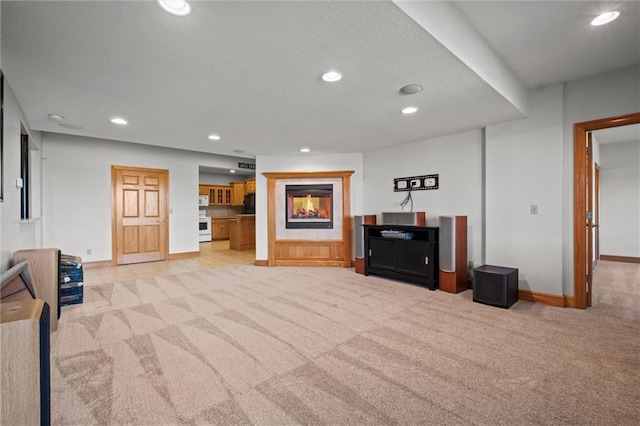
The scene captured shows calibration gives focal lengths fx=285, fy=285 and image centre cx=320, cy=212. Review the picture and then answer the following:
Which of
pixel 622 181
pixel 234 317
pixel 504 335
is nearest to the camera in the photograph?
pixel 504 335

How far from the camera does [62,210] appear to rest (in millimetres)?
5258

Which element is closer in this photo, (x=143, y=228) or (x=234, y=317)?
(x=234, y=317)

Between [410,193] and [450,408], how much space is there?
12.5 ft

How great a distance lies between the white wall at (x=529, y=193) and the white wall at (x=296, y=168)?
7.94ft

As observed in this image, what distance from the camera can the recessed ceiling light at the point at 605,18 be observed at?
216 cm

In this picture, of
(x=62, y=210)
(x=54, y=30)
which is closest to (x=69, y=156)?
(x=62, y=210)

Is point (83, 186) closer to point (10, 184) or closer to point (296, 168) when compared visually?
point (10, 184)

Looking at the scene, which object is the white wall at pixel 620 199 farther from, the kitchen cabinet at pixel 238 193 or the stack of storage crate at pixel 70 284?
the kitchen cabinet at pixel 238 193

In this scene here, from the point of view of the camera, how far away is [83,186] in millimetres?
5461

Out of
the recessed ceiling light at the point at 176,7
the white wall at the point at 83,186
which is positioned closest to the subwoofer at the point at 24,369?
the recessed ceiling light at the point at 176,7

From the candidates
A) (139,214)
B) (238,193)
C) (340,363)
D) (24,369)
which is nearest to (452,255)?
(340,363)

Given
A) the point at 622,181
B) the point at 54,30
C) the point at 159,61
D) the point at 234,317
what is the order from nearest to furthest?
the point at 54,30 → the point at 159,61 → the point at 234,317 → the point at 622,181

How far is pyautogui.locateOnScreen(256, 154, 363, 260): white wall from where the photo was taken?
577cm

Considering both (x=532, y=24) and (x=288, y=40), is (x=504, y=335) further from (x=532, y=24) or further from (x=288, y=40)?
(x=288, y=40)
